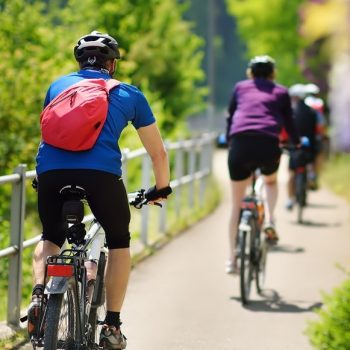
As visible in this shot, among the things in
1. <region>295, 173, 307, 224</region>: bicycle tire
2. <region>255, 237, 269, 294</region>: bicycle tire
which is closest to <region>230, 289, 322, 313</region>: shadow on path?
<region>255, 237, 269, 294</region>: bicycle tire

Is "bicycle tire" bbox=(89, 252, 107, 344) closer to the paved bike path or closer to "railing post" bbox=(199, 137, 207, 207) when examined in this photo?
the paved bike path

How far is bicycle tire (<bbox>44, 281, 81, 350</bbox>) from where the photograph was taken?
16.3ft

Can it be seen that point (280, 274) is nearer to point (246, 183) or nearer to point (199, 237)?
point (246, 183)

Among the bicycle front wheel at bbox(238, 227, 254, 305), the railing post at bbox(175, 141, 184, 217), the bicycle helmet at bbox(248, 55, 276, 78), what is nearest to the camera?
the bicycle front wheel at bbox(238, 227, 254, 305)

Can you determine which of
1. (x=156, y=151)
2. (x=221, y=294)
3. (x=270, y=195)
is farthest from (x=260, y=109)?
(x=156, y=151)

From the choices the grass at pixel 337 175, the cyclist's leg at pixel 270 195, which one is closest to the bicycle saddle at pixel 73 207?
the cyclist's leg at pixel 270 195

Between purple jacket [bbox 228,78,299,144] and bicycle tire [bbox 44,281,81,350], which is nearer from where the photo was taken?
bicycle tire [bbox 44,281,81,350]

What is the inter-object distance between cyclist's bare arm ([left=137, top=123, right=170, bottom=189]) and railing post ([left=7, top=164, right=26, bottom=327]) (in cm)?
173

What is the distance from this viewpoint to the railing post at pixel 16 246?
7.38 m

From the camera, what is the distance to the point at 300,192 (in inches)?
632

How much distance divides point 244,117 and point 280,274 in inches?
74.7

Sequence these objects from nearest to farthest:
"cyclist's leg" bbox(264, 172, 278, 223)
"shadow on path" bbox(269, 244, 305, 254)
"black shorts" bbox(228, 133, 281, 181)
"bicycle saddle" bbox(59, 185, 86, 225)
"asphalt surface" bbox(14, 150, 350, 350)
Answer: "bicycle saddle" bbox(59, 185, 86, 225), "asphalt surface" bbox(14, 150, 350, 350), "black shorts" bbox(228, 133, 281, 181), "cyclist's leg" bbox(264, 172, 278, 223), "shadow on path" bbox(269, 244, 305, 254)

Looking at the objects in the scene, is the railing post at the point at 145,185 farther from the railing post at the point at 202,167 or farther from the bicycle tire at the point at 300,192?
the railing post at the point at 202,167

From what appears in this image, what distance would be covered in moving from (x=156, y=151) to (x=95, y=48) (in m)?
0.57
